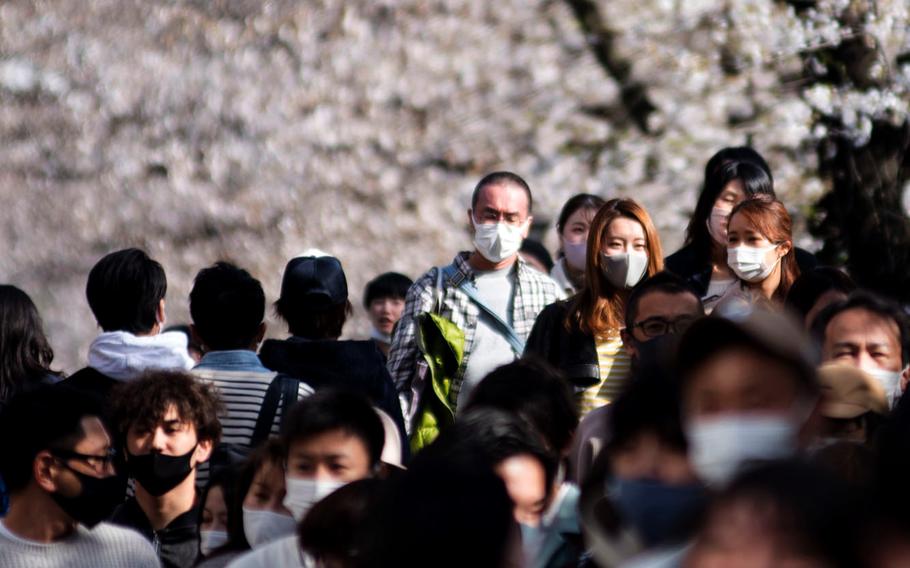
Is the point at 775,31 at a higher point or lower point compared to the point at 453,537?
higher

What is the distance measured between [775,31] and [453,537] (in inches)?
370

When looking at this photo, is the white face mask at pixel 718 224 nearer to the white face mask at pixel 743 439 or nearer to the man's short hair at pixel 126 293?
the man's short hair at pixel 126 293

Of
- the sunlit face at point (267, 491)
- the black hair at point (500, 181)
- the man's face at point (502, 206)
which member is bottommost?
the sunlit face at point (267, 491)

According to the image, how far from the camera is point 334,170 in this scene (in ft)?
35.6

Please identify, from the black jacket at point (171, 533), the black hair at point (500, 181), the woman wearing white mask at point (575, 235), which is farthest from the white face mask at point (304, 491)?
the woman wearing white mask at point (575, 235)

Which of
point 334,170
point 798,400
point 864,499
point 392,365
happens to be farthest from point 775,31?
point 864,499

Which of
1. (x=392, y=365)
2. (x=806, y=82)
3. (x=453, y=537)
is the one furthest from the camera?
(x=806, y=82)

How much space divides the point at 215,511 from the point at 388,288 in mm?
4299

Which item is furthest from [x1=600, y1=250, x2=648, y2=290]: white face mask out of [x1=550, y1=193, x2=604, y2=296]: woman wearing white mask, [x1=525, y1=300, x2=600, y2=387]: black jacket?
[x1=550, y1=193, x2=604, y2=296]: woman wearing white mask

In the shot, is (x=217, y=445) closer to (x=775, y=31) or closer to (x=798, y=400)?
(x=798, y=400)

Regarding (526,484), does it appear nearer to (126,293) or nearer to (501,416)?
(501,416)

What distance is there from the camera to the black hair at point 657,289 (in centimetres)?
456

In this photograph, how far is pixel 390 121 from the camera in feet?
35.9

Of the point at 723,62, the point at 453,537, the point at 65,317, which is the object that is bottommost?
the point at 65,317
